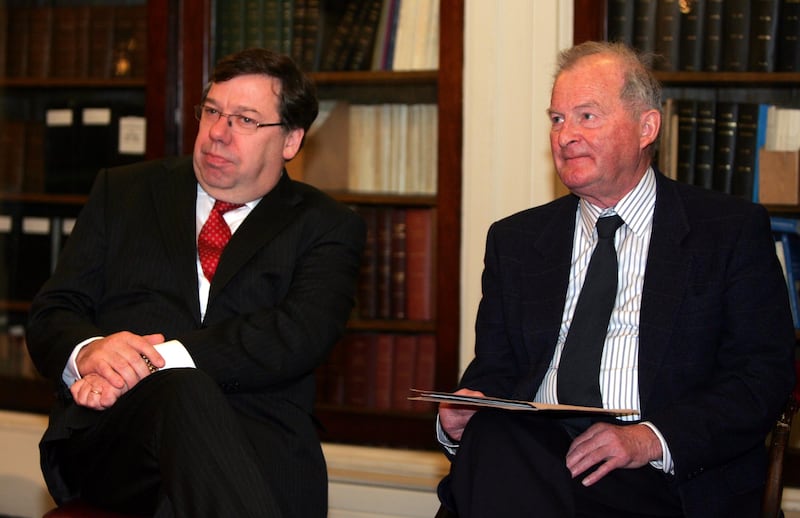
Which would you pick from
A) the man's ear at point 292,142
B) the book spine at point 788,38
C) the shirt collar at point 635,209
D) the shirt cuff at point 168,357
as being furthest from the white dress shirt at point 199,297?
the book spine at point 788,38

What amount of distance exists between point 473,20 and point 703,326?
1399mm

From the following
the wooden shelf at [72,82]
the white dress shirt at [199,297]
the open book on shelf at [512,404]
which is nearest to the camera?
the open book on shelf at [512,404]

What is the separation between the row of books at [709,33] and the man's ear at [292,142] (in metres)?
1.07

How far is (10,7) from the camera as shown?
11.5 feet

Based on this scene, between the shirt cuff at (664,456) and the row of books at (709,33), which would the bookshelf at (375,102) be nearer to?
the row of books at (709,33)

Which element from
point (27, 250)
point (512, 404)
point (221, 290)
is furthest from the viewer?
point (27, 250)

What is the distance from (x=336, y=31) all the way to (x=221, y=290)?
1.35 m

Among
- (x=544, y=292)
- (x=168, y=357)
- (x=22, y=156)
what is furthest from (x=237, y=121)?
(x=22, y=156)

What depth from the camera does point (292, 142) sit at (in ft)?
7.75

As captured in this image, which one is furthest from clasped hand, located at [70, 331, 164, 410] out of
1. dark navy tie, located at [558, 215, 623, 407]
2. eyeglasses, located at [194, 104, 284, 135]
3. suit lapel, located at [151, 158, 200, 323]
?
dark navy tie, located at [558, 215, 623, 407]

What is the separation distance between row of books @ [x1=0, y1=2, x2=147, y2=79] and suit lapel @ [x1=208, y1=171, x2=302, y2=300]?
1.27 meters

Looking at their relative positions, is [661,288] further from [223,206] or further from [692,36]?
[692,36]

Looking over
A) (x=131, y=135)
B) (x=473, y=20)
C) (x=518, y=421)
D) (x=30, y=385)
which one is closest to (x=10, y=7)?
(x=131, y=135)

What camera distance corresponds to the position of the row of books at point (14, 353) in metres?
3.49
